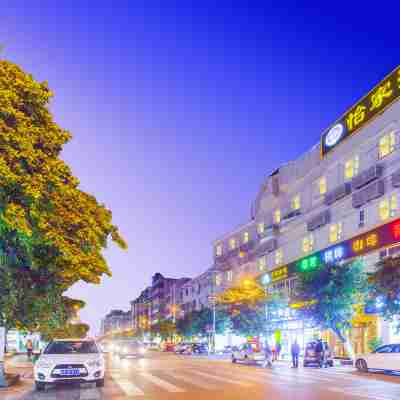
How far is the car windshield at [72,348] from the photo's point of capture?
68.9 feet

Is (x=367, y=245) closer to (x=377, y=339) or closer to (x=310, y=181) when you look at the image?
(x=377, y=339)

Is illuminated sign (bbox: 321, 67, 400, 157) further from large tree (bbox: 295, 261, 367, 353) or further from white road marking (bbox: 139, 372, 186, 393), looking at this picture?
white road marking (bbox: 139, 372, 186, 393)

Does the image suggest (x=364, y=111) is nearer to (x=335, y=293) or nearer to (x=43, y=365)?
(x=335, y=293)

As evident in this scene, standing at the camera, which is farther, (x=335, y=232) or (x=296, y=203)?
(x=296, y=203)

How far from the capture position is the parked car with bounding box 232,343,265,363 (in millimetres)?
42550

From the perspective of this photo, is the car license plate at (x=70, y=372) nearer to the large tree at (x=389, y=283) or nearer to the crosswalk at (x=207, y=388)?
the crosswalk at (x=207, y=388)

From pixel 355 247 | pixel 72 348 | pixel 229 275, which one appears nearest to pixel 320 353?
pixel 355 247

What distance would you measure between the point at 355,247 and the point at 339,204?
5043mm

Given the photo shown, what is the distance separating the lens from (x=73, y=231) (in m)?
16.6

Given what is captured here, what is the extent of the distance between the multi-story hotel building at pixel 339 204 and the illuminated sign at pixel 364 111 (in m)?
0.07

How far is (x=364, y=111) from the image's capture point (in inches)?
1785

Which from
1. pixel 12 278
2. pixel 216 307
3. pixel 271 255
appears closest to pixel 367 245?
pixel 271 255

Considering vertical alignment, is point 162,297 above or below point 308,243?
above

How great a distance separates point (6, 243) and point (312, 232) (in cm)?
3954
